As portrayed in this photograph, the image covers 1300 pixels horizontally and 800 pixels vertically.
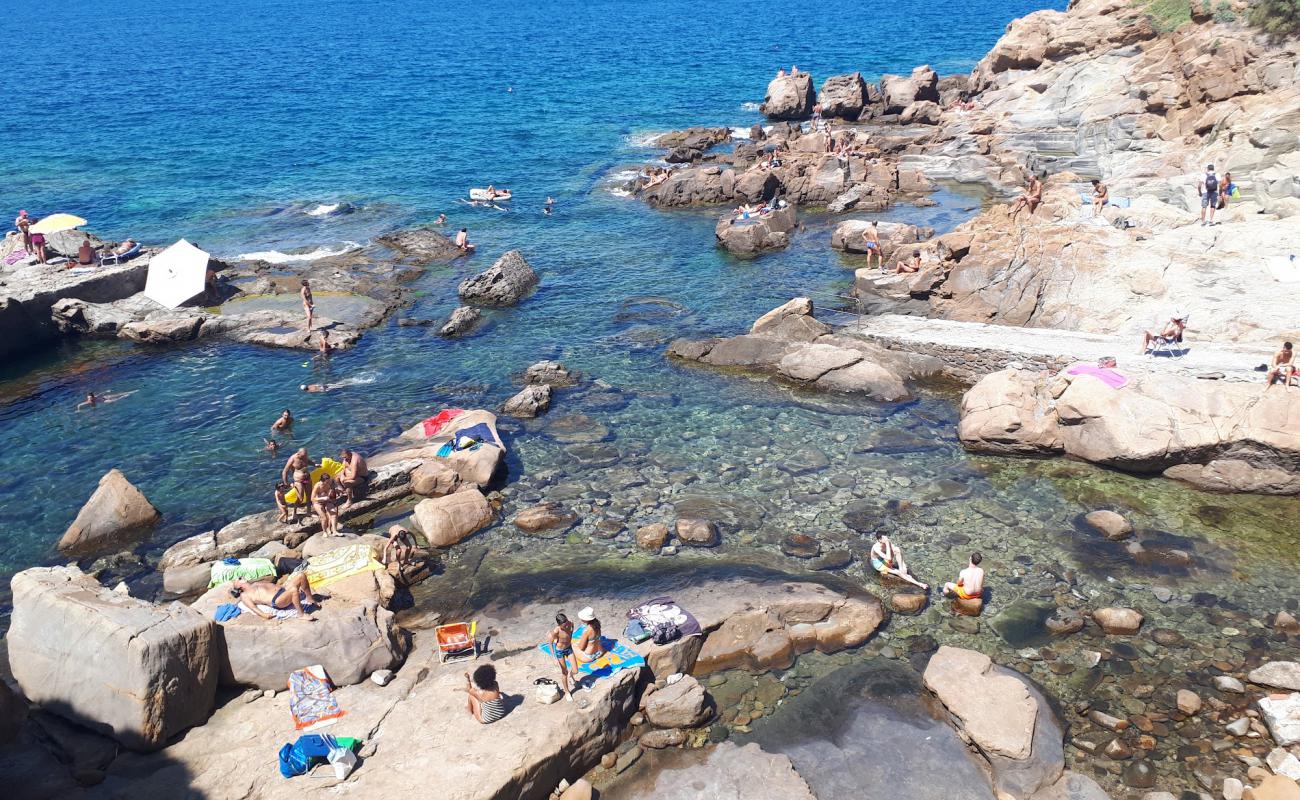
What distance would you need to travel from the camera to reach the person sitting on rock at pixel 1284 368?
21.2 meters

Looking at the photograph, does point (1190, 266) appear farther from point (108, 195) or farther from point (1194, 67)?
point (108, 195)

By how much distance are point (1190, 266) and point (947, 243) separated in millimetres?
9154

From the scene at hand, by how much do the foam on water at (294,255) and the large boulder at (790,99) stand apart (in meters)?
38.9

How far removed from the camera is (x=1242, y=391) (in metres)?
21.1

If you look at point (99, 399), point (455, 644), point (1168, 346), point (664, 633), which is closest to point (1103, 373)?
point (1168, 346)

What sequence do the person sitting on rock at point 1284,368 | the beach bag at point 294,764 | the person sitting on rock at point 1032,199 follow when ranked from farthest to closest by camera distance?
the person sitting on rock at point 1032,199, the person sitting on rock at point 1284,368, the beach bag at point 294,764

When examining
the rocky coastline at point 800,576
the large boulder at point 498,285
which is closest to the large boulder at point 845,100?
the rocky coastline at point 800,576

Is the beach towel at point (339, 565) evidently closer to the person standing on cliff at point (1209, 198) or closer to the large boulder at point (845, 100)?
the person standing on cliff at point (1209, 198)

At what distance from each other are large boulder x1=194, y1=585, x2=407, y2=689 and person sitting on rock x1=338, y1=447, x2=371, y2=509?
559 centimetres

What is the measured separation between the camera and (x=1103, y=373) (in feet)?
73.9

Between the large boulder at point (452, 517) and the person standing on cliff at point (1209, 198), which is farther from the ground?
the person standing on cliff at point (1209, 198)

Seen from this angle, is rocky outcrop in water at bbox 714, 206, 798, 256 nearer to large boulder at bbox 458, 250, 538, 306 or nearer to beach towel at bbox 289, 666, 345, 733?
large boulder at bbox 458, 250, 538, 306

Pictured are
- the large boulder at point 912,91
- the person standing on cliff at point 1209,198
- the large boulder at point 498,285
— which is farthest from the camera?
the large boulder at point 912,91

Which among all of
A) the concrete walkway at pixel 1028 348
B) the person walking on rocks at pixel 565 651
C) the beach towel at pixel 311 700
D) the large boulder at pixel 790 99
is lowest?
the beach towel at pixel 311 700
